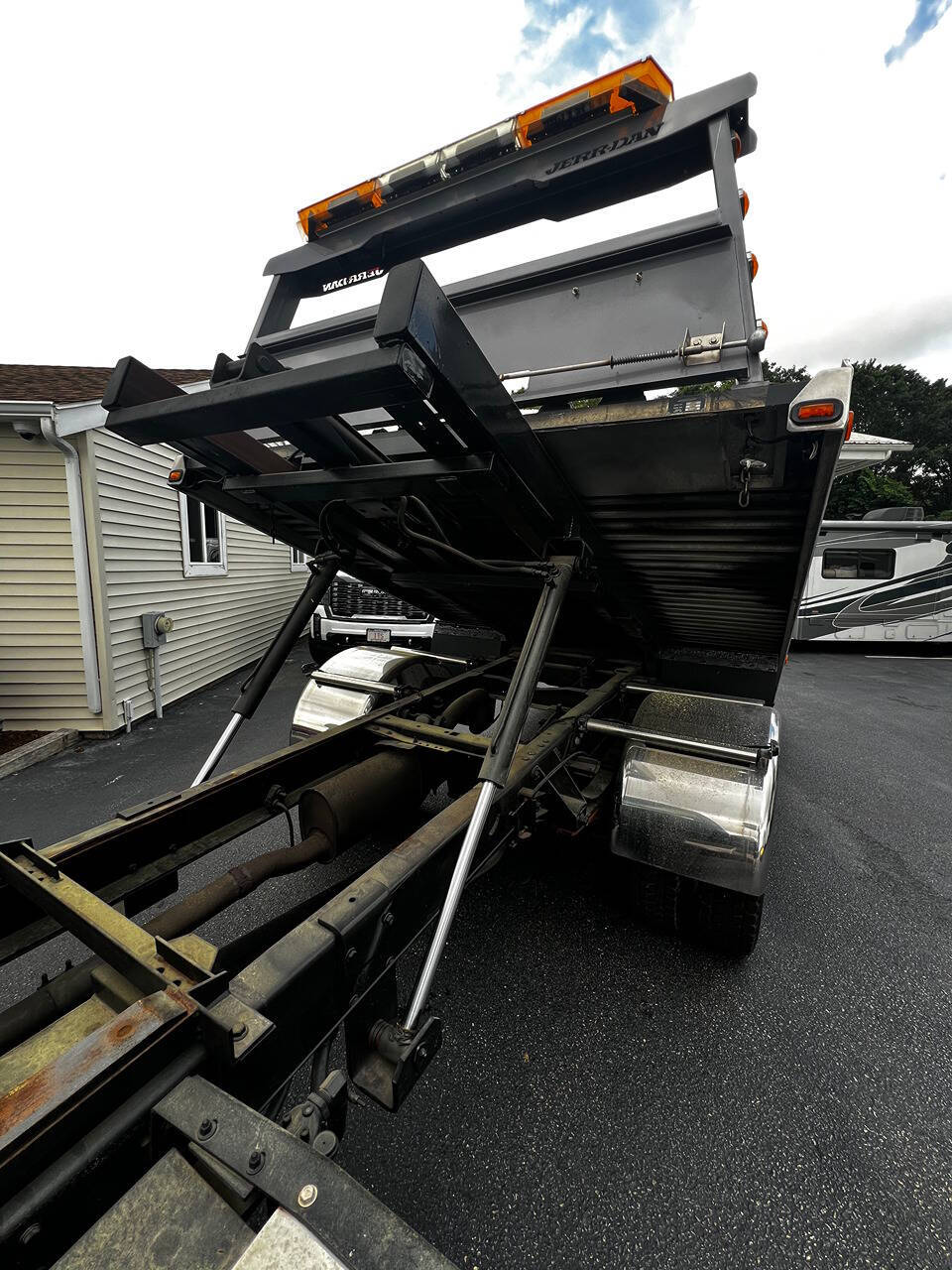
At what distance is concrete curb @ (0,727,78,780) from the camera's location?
4.50m

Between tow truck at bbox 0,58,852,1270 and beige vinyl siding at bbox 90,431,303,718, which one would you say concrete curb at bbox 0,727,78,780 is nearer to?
beige vinyl siding at bbox 90,431,303,718

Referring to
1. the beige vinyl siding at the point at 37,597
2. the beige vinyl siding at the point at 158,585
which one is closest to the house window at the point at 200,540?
the beige vinyl siding at the point at 158,585

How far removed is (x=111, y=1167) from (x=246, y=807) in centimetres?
136

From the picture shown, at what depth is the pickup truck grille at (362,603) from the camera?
7.40 meters

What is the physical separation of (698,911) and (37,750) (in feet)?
17.9

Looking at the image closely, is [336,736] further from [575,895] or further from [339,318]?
[339,318]

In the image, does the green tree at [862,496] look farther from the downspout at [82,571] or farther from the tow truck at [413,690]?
the downspout at [82,571]

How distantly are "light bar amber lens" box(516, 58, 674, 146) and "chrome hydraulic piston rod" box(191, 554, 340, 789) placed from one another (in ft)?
6.36

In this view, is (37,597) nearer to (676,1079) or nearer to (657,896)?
(657,896)

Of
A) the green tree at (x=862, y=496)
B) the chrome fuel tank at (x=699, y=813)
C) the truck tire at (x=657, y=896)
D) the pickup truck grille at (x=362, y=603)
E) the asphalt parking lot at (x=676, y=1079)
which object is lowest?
the asphalt parking lot at (x=676, y=1079)

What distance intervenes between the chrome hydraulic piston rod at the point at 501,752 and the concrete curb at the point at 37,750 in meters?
4.83

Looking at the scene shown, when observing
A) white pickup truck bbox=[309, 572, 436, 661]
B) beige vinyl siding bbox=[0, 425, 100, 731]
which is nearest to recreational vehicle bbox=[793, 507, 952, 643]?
white pickup truck bbox=[309, 572, 436, 661]

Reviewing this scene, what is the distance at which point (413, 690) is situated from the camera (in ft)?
11.0

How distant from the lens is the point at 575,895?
2908 mm
